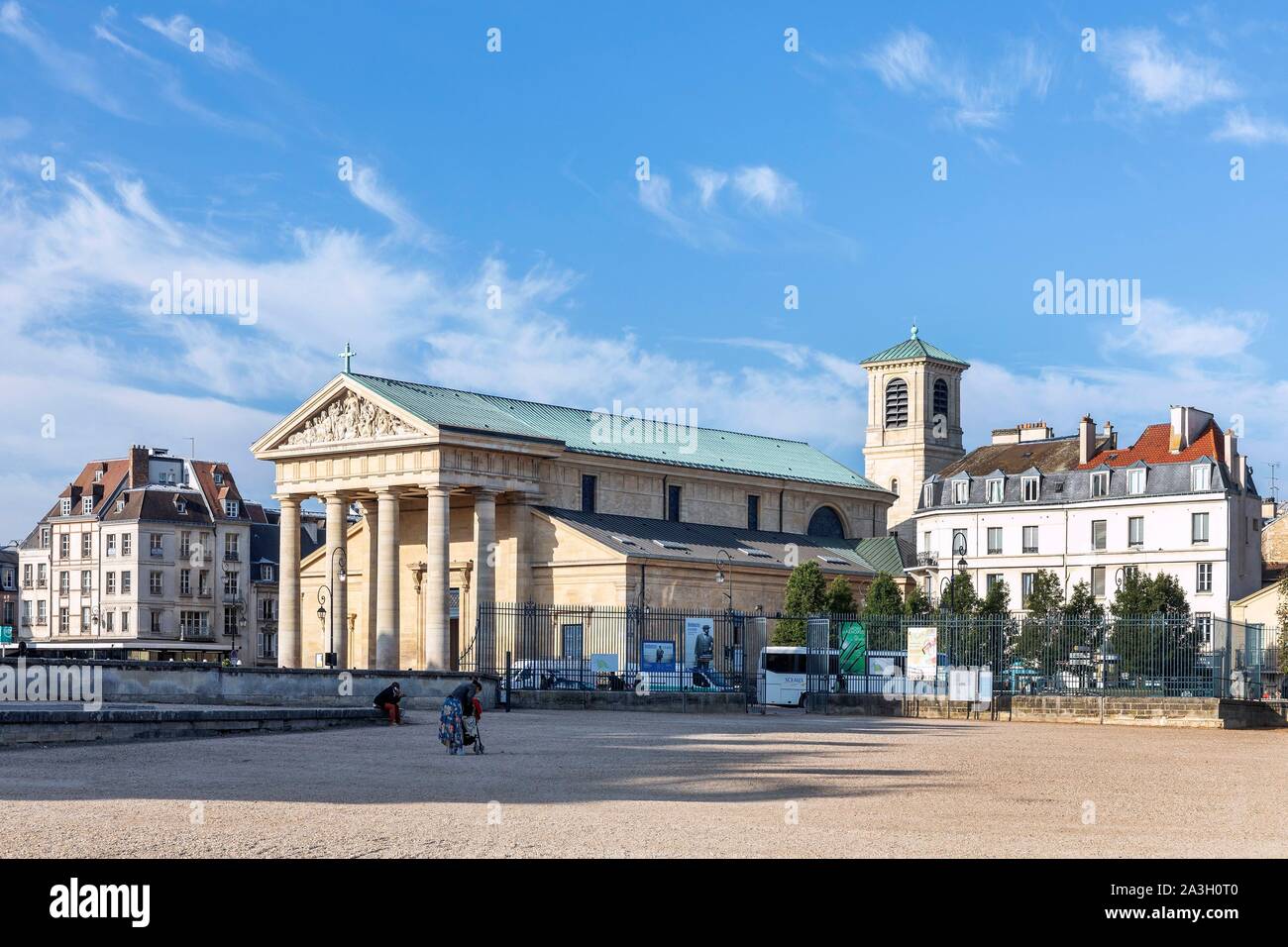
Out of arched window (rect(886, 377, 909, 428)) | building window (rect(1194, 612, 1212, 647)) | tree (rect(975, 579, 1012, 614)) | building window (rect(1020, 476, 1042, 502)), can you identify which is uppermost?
arched window (rect(886, 377, 909, 428))

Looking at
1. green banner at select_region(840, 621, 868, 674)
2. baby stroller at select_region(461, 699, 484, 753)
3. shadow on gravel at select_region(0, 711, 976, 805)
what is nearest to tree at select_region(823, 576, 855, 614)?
green banner at select_region(840, 621, 868, 674)

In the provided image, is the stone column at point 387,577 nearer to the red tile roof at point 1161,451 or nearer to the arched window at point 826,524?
the arched window at point 826,524

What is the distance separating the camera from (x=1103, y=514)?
306ft

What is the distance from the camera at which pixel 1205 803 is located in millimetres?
21859

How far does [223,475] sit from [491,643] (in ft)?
215

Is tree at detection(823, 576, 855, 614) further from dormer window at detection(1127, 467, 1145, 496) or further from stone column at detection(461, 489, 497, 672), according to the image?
stone column at detection(461, 489, 497, 672)

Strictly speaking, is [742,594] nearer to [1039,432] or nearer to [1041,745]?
[1039,432]

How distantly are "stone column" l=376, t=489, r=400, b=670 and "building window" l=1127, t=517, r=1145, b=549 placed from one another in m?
36.3

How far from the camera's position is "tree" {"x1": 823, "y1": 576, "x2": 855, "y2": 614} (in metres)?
87.1

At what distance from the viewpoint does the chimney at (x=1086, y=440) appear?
315ft

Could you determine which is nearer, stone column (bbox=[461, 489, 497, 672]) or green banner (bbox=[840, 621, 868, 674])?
green banner (bbox=[840, 621, 868, 674])

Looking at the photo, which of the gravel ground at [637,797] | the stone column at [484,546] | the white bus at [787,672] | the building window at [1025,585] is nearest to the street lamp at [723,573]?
the stone column at [484,546]

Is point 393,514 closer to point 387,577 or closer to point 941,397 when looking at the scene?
point 387,577
